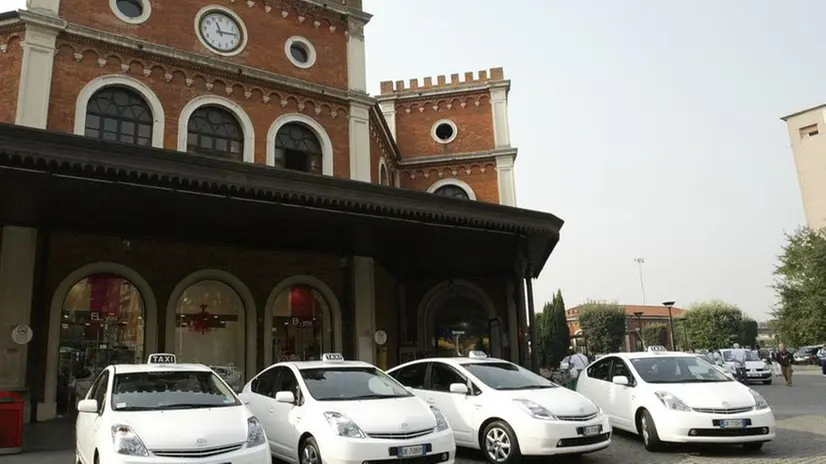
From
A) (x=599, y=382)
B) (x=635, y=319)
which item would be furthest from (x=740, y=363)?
(x=635, y=319)

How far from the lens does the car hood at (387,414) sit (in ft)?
21.8

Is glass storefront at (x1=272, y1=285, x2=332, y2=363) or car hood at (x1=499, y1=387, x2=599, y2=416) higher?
glass storefront at (x1=272, y1=285, x2=332, y2=363)

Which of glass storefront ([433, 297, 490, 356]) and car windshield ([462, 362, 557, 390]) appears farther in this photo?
glass storefront ([433, 297, 490, 356])

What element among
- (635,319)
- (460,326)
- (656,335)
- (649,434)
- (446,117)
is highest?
(446,117)

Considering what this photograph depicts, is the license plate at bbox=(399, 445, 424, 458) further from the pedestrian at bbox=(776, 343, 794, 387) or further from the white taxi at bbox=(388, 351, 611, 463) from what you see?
the pedestrian at bbox=(776, 343, 794, 387)

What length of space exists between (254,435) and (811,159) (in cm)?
5861

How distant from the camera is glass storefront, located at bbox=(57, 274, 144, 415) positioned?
46.0 feet

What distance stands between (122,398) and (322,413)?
2143 mm

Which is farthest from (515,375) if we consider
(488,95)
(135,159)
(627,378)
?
(488,95)

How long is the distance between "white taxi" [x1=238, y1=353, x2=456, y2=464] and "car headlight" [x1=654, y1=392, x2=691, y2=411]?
3.48m

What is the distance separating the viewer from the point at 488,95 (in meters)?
26.5

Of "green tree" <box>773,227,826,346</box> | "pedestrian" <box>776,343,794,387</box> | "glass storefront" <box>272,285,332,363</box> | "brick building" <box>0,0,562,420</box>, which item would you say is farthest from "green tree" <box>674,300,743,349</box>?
"glass storefront" <box>272,285,332,363</box>

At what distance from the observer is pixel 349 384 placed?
7.79m

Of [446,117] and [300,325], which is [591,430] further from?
[446,117]
